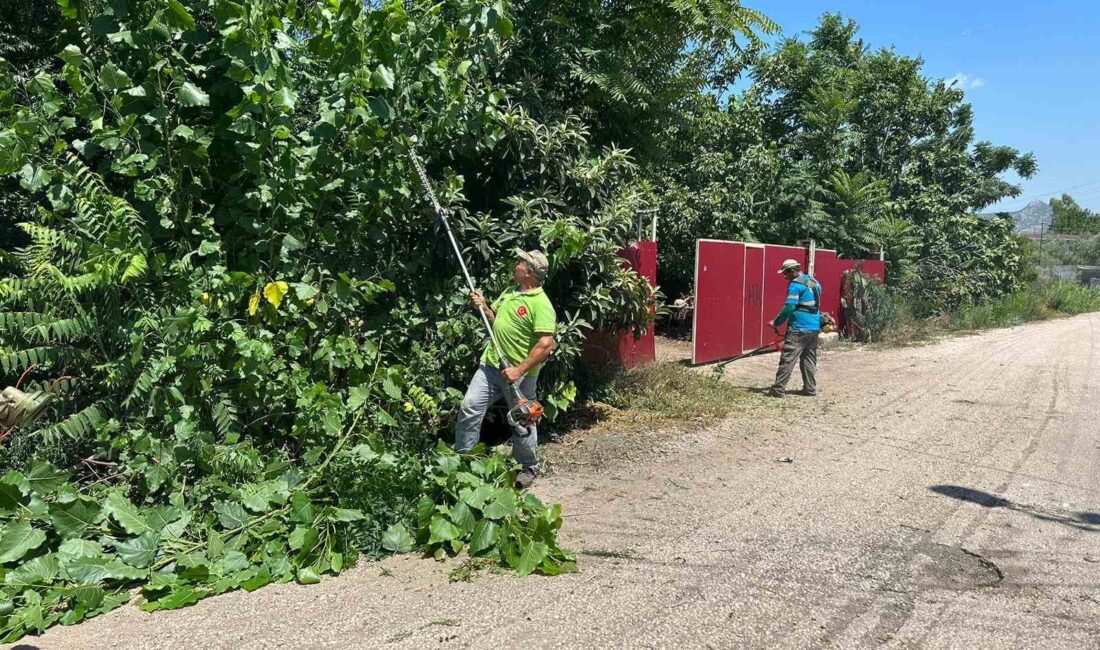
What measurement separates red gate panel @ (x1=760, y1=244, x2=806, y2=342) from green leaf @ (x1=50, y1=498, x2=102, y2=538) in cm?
1181

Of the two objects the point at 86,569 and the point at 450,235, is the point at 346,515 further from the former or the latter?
the point at 450,235

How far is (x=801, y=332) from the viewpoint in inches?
393

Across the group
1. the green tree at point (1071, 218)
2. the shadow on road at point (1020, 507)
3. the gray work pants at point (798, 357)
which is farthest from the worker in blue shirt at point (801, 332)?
the green tree at point (1071, 218)

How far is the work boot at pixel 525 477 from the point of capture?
226 inches

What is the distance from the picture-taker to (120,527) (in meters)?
4.45

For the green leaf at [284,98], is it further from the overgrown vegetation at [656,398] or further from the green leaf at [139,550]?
the overgrown vegetation at [656,398]

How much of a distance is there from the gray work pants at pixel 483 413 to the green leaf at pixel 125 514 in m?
1.94

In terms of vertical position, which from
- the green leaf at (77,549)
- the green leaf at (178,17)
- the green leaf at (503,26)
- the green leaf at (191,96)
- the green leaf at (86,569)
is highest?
the green leaf at (503,26)

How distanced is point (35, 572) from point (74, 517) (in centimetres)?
37

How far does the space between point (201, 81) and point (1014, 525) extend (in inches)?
240

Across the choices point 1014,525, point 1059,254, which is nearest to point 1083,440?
point 1014,525

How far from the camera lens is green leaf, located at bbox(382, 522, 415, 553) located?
457 centimetres

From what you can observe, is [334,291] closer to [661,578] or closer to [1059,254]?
[661,578]

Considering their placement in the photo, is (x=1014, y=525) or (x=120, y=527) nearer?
(x=120, y=527)
